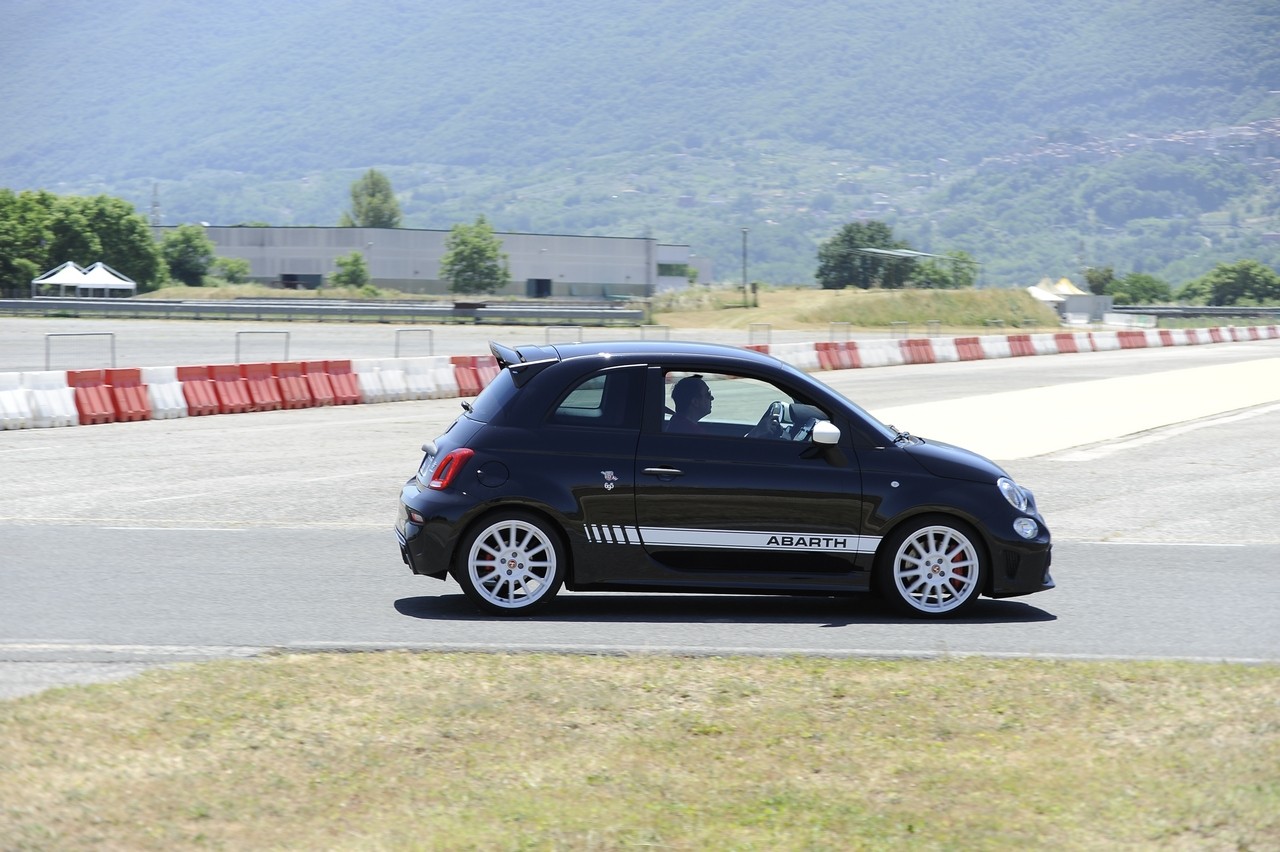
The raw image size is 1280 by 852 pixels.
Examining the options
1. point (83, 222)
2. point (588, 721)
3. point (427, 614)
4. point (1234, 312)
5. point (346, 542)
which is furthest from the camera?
point (1234, 312)

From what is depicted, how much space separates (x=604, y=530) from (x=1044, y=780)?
12.1 feet

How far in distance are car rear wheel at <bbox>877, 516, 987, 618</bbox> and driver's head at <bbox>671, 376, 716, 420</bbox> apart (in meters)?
1.32

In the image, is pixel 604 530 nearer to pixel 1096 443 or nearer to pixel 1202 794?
pixel 1202 794

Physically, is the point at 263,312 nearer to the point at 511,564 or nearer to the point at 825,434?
the point at 511,564

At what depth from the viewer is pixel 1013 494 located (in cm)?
883

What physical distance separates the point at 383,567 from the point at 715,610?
8.53 feet

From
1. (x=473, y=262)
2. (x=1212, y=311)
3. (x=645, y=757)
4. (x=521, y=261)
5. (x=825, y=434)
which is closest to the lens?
(x=645, y=757)

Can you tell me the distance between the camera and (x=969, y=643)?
811 cm

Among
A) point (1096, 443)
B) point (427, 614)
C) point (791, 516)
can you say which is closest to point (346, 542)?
point (427, 614)

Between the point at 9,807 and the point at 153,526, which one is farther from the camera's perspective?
the point at 153,526

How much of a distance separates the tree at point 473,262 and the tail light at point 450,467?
131969mm

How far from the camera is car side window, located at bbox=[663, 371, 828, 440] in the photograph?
864cm

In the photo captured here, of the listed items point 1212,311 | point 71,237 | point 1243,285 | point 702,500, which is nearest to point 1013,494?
point 702,500

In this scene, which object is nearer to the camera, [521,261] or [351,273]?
[351,273]
